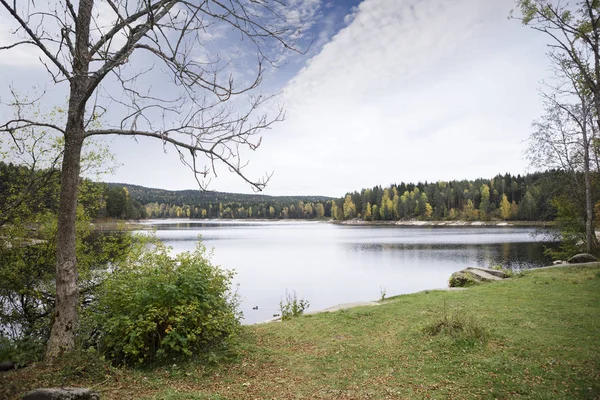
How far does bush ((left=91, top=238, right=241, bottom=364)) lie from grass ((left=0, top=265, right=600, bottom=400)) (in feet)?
1.43

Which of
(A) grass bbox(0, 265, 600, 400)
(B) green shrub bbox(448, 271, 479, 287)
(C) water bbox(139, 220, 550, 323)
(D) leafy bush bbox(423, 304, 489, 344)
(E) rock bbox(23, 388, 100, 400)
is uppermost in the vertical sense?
(E) rock bbox(23, 388, 100, 400)

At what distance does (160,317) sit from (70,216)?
2404 mm

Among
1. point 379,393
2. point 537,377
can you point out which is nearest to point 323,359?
point 379,393

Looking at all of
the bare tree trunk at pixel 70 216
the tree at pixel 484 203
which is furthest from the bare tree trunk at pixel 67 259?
the tree at pixel 484 203

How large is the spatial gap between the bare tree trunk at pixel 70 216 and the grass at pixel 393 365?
0.58m

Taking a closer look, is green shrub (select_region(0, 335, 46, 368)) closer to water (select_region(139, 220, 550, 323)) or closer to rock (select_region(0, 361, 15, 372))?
rock (select_region(0, 361, 15, 372))

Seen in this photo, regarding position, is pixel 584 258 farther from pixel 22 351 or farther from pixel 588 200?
pixel 22 351

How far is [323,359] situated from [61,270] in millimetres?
5096

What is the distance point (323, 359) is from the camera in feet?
23.6

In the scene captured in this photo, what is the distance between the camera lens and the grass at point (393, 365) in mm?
5418

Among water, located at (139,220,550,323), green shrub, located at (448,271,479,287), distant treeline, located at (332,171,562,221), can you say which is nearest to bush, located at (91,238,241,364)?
water, located at (139,220,550,323)

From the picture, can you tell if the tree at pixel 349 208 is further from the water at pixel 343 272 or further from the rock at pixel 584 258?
the rock at pixel 584 258

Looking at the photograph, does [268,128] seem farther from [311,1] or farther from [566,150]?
[566,150]

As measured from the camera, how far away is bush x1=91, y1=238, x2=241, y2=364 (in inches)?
259
